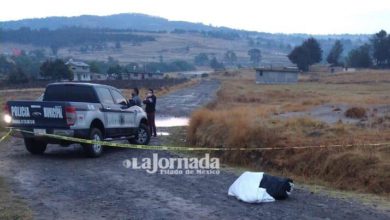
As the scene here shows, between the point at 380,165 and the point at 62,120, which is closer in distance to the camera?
the point at 380,165

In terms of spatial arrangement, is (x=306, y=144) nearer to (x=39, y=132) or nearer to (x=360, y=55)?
(x=39, y=132)

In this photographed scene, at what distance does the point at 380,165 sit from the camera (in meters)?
10.2

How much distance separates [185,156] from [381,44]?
116 m

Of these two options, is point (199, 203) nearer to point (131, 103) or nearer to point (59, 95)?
point (59, 95)

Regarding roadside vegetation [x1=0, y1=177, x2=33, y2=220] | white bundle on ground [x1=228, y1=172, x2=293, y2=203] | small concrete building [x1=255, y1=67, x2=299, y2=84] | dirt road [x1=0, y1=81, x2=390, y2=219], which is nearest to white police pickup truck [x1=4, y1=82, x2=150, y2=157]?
dirt road [x1=0, y1=81, x2=390, y2=219]

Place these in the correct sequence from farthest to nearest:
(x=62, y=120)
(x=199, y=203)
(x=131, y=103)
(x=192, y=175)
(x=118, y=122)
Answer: (x=131, y=103) < (x=118, y=122) < (x=62, y=120) < (x=192, y=175) < (x=199, y=203)

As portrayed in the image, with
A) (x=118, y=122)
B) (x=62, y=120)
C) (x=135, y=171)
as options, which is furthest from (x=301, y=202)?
(x=118, y=122)

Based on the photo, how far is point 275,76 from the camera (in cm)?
9694

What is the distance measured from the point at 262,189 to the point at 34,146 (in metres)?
7.45

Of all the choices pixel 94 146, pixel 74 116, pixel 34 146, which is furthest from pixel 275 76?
pixel 74 116

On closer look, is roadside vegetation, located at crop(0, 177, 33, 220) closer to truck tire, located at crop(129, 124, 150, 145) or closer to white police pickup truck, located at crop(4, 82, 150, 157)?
white police pickup truck, located at crop(4, 82, 150, 157)

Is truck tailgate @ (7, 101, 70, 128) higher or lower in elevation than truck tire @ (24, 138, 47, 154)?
higher

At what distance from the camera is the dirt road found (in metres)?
8.00

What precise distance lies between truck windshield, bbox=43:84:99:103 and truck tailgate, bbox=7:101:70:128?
4.06ft
